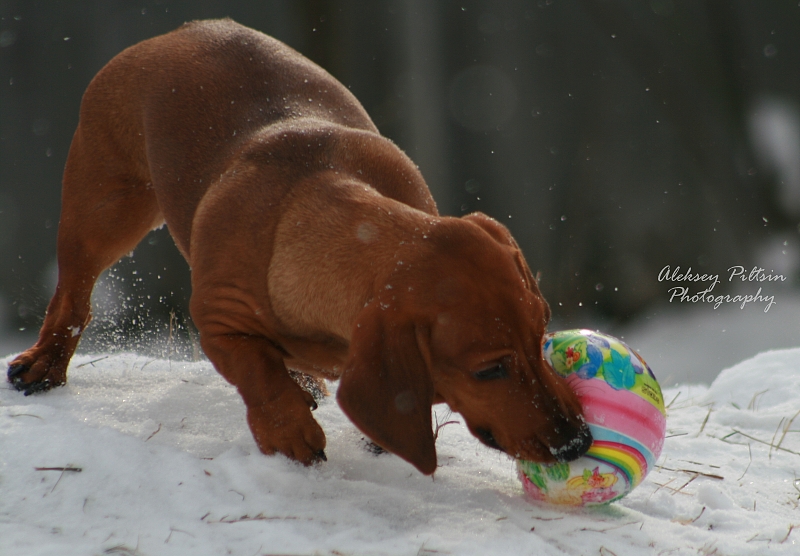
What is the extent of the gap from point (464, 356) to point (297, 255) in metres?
0.78

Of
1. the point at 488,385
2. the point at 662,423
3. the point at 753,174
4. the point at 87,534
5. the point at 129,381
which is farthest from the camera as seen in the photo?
the point at 753,174

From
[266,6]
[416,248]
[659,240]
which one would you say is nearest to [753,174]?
[659,240]

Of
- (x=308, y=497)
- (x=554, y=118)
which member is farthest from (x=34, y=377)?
(x=554, y=118)

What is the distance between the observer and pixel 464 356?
2.36 meters

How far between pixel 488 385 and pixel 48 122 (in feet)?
24.8

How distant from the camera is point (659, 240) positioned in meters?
8.23

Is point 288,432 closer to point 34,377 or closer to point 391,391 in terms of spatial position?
point 391,391

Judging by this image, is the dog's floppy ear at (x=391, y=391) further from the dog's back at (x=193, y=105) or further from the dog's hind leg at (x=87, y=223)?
the dog's hind leg at (x=87, y=223)

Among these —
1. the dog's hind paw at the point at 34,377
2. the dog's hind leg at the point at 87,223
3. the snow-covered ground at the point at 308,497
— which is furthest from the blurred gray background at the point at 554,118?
the snow-covered ground at the point at 308,497

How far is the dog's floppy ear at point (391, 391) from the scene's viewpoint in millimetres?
2217

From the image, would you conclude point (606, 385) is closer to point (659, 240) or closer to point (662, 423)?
point (662, 423)

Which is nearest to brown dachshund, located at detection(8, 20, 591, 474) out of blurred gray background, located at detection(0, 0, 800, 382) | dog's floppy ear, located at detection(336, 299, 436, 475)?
dog's floppy ear, located at detection(336, 299, 436, 475)

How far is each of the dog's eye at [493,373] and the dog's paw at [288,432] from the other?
24.8 inches

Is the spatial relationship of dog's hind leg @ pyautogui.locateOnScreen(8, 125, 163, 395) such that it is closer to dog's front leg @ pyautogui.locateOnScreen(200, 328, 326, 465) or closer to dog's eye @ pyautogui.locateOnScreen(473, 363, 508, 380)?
dog's front leg @ pyautogui.locateOnScreen(200, 328, 326, 465)
